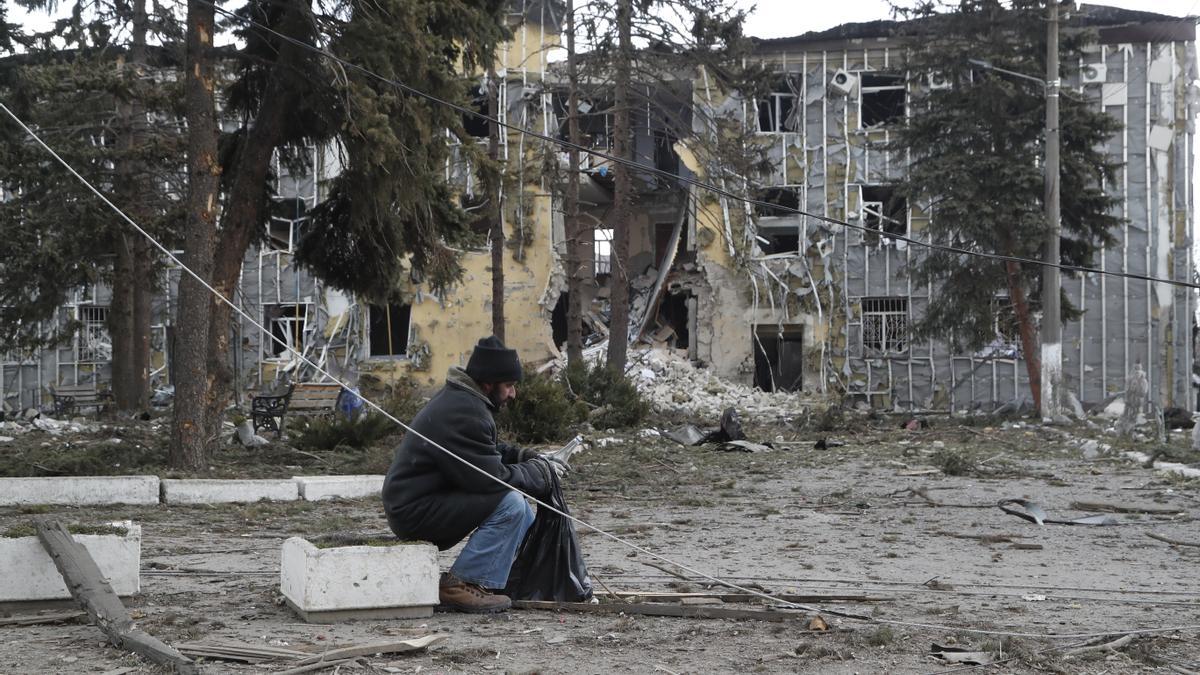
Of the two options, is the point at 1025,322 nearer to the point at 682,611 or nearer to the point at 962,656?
the point at 682,611

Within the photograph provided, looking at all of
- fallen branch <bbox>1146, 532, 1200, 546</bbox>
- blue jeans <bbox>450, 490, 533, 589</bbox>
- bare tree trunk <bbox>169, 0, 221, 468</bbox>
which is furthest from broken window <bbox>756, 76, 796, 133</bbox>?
blue jeans <bbox>450, 490, 533, 589</bbox>

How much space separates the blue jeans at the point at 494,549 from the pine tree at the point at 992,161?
73.6 feet

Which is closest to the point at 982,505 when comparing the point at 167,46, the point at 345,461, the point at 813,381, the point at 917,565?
the point at 917,565

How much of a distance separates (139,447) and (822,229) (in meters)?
25.0

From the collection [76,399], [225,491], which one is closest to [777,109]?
[76,399]

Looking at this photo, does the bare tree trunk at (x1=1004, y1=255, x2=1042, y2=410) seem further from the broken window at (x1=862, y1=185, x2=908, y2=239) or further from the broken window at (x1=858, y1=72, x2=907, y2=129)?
the broken window at (x1=858, y1=72, x2=907, y2=129)

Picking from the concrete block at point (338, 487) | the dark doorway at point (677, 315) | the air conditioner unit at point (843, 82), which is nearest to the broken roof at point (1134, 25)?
the air conditioner unit at point (843, 82)

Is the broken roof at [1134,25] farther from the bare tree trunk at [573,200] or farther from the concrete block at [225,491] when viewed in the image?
the concrete block at [225,491]

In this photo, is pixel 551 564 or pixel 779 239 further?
→ pixel 779 239

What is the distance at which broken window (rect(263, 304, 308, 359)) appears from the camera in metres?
39.1

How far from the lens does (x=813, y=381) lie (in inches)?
1446

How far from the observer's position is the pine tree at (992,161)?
90.2ft

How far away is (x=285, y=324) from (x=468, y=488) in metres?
34.0

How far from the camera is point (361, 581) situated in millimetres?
6379
